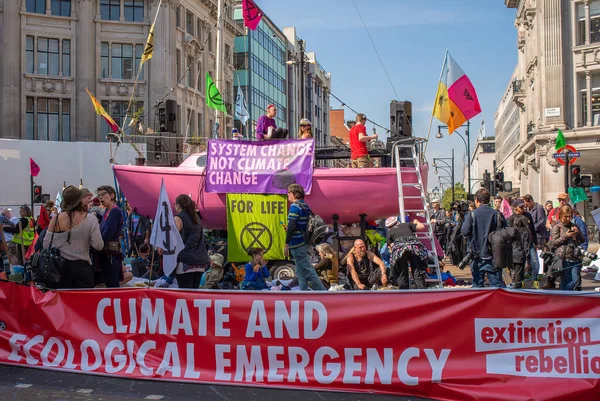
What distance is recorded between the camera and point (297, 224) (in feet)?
28.7

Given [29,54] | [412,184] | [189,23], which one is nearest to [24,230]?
[412,184]

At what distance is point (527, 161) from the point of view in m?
42.0

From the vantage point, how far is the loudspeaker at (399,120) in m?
14.1

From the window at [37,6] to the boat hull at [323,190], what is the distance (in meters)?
27.0

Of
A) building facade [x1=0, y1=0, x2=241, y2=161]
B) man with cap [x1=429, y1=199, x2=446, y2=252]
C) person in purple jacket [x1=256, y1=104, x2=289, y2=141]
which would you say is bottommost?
man with cap [x1=429, y1=199, x2=446, y2=252]

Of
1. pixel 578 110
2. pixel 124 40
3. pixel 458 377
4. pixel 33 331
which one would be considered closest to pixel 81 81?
pixel 124 40

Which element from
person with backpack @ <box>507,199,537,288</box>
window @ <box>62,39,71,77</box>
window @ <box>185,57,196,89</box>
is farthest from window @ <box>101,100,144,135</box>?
person with backpack @ <box>507,199,537,288</box>

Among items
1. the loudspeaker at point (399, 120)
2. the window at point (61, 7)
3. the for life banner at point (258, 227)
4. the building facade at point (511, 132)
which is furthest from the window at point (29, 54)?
the building facade at point (511, 132)

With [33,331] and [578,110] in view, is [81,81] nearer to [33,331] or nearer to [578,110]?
[578,110]

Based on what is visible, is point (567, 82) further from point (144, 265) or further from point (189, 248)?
point (189, 248)

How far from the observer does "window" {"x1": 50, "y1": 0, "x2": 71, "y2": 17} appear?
36375mm

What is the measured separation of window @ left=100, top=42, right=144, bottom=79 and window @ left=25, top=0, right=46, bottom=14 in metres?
3.53

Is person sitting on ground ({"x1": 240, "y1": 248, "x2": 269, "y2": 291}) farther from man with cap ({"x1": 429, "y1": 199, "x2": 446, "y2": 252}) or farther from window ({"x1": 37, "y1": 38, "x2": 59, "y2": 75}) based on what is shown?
window ({"x1": 37, "y1": 38, "x2": 59, "y2": 75})

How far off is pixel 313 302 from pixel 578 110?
31.5 metres
